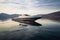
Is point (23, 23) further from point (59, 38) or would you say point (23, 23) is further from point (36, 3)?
point (59, 38)

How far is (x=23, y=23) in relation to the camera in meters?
1.69

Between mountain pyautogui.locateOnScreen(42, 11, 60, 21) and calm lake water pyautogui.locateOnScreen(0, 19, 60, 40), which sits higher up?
mountain pyautogui.locateOnScreen(42, 11, 60, 21)

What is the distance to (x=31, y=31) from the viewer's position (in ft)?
5.41

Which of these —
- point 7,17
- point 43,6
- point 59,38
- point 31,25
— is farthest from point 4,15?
point 59,38

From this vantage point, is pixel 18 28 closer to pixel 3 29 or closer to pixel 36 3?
pixel 3 29

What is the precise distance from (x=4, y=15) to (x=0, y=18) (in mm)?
65

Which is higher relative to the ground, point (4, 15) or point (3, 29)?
point (4, 15)

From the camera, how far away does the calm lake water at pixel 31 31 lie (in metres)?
1.62

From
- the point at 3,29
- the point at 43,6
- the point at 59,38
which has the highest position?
the point at 43,6

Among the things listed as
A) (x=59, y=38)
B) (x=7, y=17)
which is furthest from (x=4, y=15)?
(x=59, y=38)

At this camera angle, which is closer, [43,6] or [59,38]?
[59,38]

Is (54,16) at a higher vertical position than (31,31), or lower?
higher

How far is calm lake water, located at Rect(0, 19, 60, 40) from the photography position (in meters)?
1.62

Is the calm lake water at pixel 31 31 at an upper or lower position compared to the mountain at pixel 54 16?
lower
